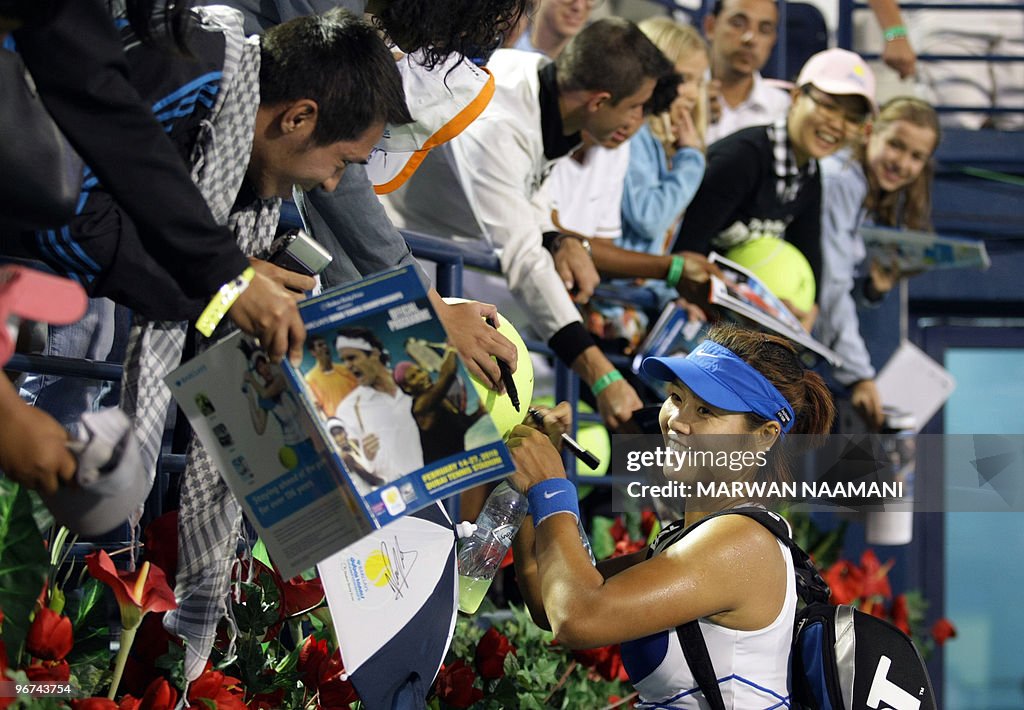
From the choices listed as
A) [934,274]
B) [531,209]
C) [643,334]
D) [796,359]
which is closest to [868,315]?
[934,274]

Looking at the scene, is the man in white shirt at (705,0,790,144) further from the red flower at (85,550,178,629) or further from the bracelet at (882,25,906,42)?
the red flower at (85,550,178,629)

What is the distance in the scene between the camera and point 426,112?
263cm

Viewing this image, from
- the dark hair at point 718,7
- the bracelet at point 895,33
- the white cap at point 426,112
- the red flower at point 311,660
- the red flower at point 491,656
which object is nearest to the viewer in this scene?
the red flower at point 311,660

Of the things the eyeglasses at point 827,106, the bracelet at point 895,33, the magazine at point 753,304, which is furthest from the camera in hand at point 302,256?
the bracelet at point 895,33

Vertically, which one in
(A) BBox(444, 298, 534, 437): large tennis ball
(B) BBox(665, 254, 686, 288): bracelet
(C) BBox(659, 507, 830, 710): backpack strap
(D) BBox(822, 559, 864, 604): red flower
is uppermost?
(A) BBox(444, 298, 534, 437): large tennis ball

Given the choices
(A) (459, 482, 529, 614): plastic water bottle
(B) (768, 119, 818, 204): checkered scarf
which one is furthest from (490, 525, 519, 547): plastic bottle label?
(B) (768, 119, 818, 204): checkered scarf

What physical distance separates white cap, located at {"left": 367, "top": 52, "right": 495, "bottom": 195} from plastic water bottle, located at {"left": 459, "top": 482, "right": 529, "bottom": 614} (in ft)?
2.25

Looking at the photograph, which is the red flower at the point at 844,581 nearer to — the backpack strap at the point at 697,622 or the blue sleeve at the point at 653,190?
the blue sleeve at the point at 653,190

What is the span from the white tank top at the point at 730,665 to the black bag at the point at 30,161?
1120 mm

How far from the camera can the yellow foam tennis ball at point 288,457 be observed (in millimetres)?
1761

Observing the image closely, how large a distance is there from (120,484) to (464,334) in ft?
2.06

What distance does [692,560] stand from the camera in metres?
2.16

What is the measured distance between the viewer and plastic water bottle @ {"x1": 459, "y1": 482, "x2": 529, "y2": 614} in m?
2.39
